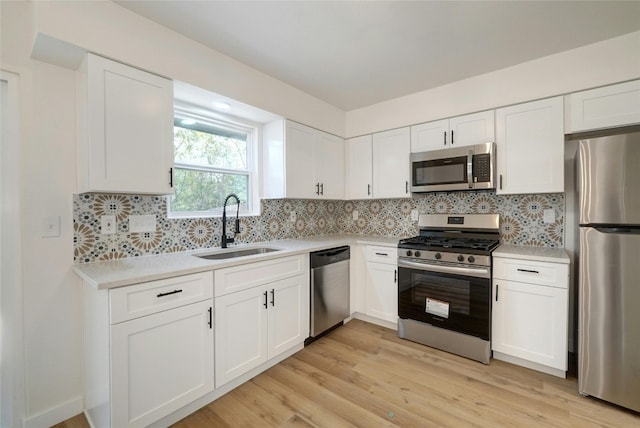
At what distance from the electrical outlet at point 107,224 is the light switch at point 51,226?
216 mm

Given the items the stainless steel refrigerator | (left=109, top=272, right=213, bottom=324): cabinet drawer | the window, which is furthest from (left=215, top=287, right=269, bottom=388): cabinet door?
the stainless steel refrigerator

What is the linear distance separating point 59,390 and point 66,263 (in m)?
0.78

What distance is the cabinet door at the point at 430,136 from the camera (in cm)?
277

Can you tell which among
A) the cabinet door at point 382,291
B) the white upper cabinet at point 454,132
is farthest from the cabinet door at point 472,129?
the cabinet door at point 382,291

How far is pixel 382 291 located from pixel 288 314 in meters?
1.12

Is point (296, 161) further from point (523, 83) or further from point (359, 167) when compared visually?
point (523, 83)

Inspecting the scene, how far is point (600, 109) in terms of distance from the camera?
2.07 meters

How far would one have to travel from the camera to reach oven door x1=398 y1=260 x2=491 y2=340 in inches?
90.3

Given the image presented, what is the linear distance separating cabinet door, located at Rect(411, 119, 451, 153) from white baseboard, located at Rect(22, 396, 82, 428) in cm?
340

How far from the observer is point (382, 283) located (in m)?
2.97

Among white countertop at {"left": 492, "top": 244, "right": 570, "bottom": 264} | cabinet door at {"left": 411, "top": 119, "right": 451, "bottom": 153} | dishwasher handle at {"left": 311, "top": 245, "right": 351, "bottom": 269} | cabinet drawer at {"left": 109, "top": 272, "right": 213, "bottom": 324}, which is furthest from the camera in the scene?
cabinet door at {"left": 411, "top": 119, "right": 451, "bottom": 153}

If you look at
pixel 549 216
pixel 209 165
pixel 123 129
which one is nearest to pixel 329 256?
pixel 209 165

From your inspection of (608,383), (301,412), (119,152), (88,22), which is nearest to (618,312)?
(608,383)

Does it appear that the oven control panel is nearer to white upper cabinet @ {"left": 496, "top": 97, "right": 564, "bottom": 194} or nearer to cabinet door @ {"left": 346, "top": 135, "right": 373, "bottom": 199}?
white upper cabinet @ {"left": 496, "top": 97, "right": 564, "bottom": 194}
